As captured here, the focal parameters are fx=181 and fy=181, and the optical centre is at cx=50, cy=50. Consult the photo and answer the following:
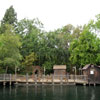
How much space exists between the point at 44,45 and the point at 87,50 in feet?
32.5

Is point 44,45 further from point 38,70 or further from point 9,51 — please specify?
point 9,51

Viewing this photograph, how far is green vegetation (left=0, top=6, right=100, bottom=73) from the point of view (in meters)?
32.1

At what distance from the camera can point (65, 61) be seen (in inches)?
1686

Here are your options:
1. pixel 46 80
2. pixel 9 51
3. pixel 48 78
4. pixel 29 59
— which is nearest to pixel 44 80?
pixel 46 80

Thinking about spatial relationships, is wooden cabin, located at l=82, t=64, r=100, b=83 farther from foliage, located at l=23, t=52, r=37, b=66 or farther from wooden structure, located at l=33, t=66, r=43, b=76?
wooden structure, located at l=33, t=66, r=43, b=76

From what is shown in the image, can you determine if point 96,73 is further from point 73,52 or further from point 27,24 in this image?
point 27,24

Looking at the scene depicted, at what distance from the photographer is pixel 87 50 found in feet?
120

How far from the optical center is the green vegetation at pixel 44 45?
32125 mm

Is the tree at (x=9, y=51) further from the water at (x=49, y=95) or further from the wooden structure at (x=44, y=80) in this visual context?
the water at (x=49, y=95)

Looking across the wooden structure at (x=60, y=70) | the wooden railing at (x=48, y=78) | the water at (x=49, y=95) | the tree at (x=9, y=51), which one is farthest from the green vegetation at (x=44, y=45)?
the water at (x=49, y=95)

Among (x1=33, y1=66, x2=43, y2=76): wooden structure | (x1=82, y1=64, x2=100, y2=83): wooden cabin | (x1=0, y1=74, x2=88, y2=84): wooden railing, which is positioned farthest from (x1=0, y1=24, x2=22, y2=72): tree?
(x1=82, y1=64, x2=100, y2=83): wooden cabin

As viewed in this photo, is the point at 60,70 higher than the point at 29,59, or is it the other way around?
the point at 29,59

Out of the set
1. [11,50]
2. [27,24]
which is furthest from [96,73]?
[27,24]

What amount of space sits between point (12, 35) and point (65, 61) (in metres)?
15.5
